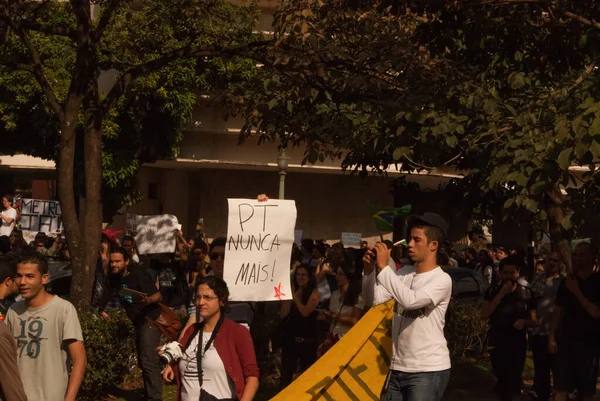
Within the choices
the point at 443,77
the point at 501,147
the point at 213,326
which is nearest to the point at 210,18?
the point at 443,77

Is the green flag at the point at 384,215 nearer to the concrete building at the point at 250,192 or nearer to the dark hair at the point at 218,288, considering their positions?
the dark hair at the point at 218,288

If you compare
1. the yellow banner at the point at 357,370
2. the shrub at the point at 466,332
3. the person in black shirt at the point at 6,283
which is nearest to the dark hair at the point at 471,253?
the shrub at the point at 466,332

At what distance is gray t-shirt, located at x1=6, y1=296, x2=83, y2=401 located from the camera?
622cm

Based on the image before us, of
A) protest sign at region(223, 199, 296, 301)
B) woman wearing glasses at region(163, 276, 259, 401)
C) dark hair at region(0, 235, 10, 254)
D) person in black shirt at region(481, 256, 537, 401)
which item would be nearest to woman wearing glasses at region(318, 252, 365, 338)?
protest sign at region(223, 199, 296, 301)

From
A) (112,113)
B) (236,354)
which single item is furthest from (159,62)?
(112,113)

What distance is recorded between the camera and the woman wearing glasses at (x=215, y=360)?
656cm

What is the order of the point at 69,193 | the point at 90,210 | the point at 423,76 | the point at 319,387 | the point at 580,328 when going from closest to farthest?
the point at 319,387, the point at 580,328, the point at 69,193, the point at 90,210, the point at 423,76

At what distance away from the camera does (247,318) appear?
454 inches

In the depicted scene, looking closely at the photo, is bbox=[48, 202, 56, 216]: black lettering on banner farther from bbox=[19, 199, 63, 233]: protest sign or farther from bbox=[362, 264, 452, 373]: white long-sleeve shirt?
bbox=[362, 264, 452, 373]: white long-sleeve shirt

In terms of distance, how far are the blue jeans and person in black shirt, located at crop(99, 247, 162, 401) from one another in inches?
190

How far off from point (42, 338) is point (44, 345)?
0.14 feet

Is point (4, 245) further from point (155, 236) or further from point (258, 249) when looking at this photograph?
point (258, 249)

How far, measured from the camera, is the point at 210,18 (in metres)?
13.2

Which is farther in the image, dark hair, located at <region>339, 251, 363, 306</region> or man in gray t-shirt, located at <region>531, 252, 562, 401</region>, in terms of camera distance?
man in gray t-shirt, located at <region>531, 252, 562, 401</region>
